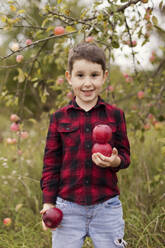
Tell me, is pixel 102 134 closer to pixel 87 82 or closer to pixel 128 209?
pixel 87 82

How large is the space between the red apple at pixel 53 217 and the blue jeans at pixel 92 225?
0.05 meters

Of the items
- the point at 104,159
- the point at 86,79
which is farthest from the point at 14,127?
the point at 104,159

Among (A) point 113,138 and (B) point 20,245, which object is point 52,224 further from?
(B) point 20,245

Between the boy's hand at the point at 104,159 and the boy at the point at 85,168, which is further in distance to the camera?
the boy at the point at 85,168

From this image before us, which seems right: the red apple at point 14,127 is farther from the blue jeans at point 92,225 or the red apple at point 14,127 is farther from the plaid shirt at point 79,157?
the blue jeans at point 92,225

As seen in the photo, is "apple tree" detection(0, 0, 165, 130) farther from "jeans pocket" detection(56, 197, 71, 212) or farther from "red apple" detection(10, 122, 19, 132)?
"jeans pocket" detection(56, 197, 71, 212)

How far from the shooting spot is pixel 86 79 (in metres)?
1.44

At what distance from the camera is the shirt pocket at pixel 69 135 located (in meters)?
1.50

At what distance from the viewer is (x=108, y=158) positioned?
133 centimetres

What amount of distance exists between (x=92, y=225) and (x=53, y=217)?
0.65 ft

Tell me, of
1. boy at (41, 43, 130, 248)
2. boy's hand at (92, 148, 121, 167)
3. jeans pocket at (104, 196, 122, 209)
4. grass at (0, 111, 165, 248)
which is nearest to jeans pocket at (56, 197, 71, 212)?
boy at (41, 43, 130, 248)

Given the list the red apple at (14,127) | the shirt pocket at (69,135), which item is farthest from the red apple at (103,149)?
the red apple at (14,127)

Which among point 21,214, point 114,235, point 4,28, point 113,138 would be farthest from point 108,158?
point 21,214

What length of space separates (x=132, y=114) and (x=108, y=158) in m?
1.26
